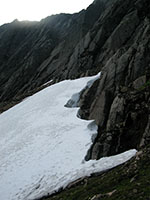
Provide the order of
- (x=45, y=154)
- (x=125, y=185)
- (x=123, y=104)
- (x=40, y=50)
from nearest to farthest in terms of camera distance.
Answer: (x=125, y=185) → (x=123, y=104) → (x=45, y=154) → (x=40, y=50)

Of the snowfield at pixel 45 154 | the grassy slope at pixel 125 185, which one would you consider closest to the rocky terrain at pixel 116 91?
the grassy slope at pixel 125 185

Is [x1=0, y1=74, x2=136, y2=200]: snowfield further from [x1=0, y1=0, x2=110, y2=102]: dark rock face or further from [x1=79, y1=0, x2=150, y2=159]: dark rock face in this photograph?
[x1=0, y1=0, x2=110, y2=102]: dark rock face

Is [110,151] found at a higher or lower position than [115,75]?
lower

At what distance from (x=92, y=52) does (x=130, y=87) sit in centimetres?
2686

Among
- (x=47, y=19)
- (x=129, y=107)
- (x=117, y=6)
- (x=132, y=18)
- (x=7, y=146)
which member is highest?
(x=47, y=19)

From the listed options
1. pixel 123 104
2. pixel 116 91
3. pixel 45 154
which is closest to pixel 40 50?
pixel 116 91

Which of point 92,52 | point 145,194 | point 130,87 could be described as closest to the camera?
point 145,194

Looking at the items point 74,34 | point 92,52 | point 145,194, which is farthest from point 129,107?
point 74,34

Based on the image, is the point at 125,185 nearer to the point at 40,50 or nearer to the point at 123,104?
the point at 123,104

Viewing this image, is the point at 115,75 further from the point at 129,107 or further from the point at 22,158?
the point at 22,158

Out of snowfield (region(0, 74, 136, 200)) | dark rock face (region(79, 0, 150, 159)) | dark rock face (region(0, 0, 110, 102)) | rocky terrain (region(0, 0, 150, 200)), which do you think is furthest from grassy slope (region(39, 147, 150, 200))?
dark rock face (region(0, 0, 110, 102))

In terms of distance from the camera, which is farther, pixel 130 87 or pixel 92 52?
pixel 92 52

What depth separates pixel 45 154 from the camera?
53.0 ft

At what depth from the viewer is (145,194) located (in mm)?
6684
